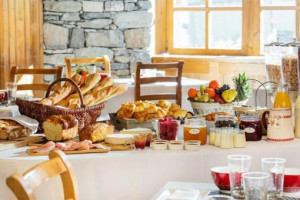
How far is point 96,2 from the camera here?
262 inches

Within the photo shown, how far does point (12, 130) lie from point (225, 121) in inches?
38.5

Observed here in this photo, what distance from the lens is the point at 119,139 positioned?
3.07 meters

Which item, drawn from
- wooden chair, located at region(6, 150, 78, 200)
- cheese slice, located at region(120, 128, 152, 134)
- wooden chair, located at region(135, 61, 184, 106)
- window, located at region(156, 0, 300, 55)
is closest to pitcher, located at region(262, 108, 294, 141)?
cheese slice, located at region(120, 128, 152, 134)

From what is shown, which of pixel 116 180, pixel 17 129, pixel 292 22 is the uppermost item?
pixel 292 22

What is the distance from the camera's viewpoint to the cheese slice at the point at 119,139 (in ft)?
10.1

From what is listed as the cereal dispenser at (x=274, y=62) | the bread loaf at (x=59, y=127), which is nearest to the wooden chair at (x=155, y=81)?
the cereal dispenser at (x=274, y=62)

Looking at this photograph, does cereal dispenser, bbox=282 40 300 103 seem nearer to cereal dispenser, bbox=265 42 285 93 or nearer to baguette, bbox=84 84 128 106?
cereal dispenser, bbox=265 42 285 93

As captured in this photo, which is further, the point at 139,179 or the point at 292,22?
the point at 292,22

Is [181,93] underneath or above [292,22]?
underneath

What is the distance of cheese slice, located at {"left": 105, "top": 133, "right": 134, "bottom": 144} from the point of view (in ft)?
10.1

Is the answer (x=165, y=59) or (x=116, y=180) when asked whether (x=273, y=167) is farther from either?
(x=165, y=59)

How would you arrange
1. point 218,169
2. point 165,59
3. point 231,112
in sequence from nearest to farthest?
point 218,169 < point 231,112 < point 165,59

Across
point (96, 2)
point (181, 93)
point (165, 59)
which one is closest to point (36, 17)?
point (96, 2)

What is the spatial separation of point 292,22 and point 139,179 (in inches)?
165
